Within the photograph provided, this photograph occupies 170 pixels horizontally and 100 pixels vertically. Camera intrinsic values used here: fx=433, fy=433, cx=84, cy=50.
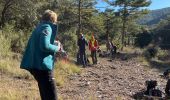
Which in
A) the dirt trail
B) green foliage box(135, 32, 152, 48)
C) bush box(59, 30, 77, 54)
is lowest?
green foliage box(135, 32, 152, 48)

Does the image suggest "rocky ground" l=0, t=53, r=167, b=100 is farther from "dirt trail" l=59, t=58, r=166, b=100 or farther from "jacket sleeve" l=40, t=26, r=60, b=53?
"jacket sleeve" l=40, t=26, r=60, b=53

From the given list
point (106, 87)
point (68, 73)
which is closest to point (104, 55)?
point (68, 73)

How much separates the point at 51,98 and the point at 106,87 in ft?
20.6

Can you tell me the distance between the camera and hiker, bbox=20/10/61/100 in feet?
21.7

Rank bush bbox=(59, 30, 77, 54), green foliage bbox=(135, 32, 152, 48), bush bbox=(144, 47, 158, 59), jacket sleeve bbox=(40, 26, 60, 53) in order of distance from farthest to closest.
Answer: green foliage bbox=(135, 32, 152, 48) → bush bbox=(144, 47, 158, 59) → bush bbox=(59, 30, 77, 54) → jacket sleeve bbox=(40, 26, 60, 53)

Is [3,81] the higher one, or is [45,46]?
[45,46]

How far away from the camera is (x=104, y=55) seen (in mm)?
31844

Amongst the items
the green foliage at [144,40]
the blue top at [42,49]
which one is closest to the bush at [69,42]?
the blue top at [42,49]

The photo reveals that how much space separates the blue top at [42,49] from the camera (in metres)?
6.58

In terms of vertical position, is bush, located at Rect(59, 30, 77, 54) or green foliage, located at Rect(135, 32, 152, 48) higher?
bush, located at Rect(59, 30, 77, 54)

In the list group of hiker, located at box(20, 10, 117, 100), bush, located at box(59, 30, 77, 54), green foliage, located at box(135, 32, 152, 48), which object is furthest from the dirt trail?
green foliage, located at box(135, 32, 152, 48)

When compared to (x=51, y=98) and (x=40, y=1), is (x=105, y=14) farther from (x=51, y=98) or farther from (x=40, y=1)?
(x=51, y=98)

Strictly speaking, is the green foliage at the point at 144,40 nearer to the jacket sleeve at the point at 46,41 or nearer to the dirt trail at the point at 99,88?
the dirt trail at the point at 99,88

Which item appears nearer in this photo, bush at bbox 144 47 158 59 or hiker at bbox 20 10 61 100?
hiker at bbox 20 10 61 100
